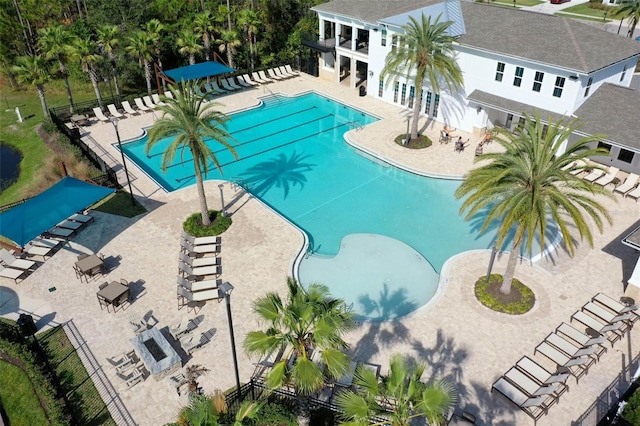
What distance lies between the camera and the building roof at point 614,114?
25.4 metres

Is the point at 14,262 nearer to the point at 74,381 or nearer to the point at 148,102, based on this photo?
the point at 74,381

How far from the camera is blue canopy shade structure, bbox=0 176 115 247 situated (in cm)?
1964

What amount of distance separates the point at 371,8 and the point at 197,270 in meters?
27.8

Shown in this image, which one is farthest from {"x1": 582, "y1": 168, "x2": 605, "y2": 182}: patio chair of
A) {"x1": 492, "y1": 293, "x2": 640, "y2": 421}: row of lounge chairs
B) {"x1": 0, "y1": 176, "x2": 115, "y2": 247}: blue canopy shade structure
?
{"x1": 0, "y1": 176, "x2": 115, "y2": 247}: blue canopy shade structure

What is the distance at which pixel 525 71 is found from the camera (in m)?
28.4

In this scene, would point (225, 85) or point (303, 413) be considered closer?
point (303, 413)

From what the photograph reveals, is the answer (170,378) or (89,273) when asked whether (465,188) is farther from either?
(89,273)

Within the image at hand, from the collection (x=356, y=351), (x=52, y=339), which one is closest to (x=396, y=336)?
(x=356, y=351)

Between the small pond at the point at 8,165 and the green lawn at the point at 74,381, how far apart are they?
1651cm

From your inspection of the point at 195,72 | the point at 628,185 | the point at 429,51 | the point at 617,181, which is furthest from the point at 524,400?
the point at 195,72

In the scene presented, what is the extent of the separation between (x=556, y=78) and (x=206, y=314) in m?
23.4

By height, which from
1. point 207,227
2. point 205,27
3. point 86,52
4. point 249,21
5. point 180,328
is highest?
point 249,21

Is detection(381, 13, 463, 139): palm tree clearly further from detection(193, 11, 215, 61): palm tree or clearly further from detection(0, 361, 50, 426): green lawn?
detection(0, 361, 50, 426): green lawn

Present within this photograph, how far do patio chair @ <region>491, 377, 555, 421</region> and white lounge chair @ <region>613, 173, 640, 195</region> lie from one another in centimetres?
1570
